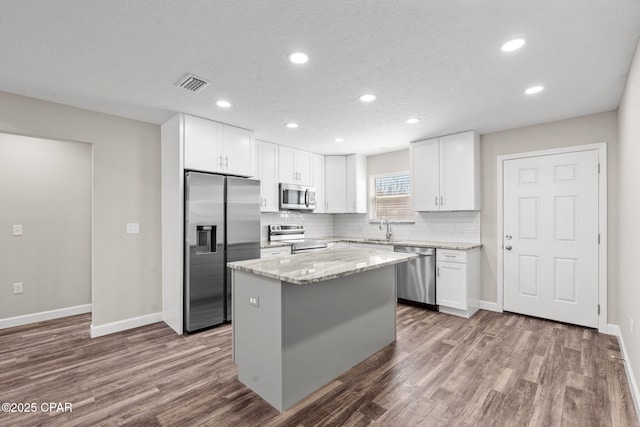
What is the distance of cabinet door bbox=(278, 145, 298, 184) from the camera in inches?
195

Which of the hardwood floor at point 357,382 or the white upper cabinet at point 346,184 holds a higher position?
the white upper cabinet at point 346,184

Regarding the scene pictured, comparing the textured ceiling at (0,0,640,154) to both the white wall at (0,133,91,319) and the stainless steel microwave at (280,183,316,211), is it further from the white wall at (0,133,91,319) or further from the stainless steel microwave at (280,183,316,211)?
the stainless steel microwave at (280,183,316,211)

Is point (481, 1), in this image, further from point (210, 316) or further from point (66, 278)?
point (66, 278)

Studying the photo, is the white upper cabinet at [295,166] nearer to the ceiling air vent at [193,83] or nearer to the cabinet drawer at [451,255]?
the ceiling air vent at [193,83]

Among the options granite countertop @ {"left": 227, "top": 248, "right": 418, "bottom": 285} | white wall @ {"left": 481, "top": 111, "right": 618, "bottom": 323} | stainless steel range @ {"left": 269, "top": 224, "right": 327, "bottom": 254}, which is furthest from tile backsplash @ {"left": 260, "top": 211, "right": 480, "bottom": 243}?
granite countertop @ {"left": 227, "top": 248, "right": 418, "bottom": 285}

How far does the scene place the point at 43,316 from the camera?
3816mm

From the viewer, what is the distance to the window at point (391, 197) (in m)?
5.28

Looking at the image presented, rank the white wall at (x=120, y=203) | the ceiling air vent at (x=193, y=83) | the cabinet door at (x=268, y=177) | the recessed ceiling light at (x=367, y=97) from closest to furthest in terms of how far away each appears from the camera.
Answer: the ceiling air vent at (x=193, y=83) < the recessed ceiling light at (x=367, y=97) < the white wall at (x=120, y=203) < the cabinet door at (x=268, y=177)

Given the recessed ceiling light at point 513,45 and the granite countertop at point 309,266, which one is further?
the recessed ceiling light at point 513,45

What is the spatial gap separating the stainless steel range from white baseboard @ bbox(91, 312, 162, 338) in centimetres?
200

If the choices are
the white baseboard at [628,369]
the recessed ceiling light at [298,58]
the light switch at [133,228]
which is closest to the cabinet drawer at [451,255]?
the white baseboard at [628,369]

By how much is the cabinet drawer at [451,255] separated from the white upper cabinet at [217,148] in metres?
2.79

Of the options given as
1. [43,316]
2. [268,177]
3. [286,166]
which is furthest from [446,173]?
[43,316]

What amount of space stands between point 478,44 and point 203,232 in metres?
3.19
